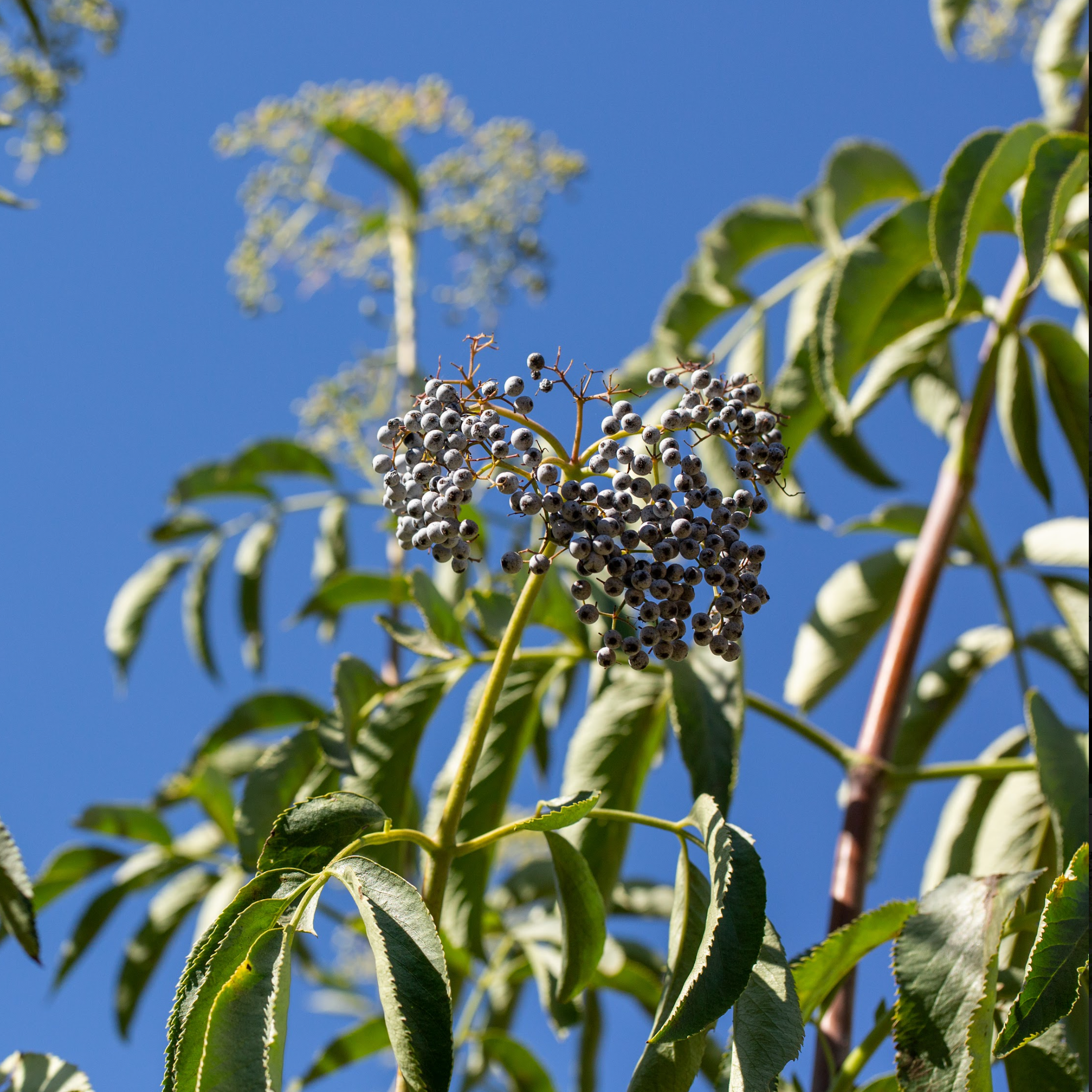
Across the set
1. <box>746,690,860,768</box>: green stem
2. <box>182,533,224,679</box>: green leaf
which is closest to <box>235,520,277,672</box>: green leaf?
<box>182,533,224,679</box>: green leaf

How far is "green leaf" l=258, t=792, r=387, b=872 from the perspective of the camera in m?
0.94

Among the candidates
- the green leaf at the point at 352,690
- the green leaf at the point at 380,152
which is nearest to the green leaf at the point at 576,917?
the green leaf at the point at 352,690

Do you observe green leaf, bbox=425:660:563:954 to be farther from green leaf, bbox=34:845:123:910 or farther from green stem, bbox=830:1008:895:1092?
green leaf, bbox=34:845:123:910

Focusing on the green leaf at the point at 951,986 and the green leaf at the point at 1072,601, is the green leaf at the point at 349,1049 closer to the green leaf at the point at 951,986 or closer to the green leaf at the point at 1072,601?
the green leaf at the point at 951,986

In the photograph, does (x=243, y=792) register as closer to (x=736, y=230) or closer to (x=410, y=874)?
(x=410, y=874)

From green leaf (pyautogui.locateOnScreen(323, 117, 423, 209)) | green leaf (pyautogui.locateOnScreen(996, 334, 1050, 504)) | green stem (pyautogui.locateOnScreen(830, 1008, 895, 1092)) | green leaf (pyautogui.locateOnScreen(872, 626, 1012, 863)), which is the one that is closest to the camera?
green stem (pyautogui.locateOnScreen(830, 1008, 895, 1092))

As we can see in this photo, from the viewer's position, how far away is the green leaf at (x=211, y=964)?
0.85m

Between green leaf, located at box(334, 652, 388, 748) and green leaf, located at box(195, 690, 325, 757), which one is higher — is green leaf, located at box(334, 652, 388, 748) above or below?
below

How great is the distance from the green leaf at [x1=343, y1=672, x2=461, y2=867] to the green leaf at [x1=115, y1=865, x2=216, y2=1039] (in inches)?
40.1

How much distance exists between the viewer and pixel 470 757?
3.20 feet

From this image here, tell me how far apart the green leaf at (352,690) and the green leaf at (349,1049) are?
0.73 metres

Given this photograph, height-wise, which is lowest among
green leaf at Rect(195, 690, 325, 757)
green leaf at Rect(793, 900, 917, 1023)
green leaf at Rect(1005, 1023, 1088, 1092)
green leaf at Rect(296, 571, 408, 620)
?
green leaf at Rect(1005, 1023, 1088, 1092)

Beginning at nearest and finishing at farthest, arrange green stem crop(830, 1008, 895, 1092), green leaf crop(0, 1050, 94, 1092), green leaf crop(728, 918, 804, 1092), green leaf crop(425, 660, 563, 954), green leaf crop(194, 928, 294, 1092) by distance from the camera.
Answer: green leaf crop(194, 928, 294, 1092)
green leaf crop(728, 918, 804, 1092)
green leaf crop(0, 1050, 94, 1092)
green stem crop(830, 1008, 895, 1092)
green leaf crop(425, 660, 563, 954)

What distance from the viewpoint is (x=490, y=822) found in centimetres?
149
